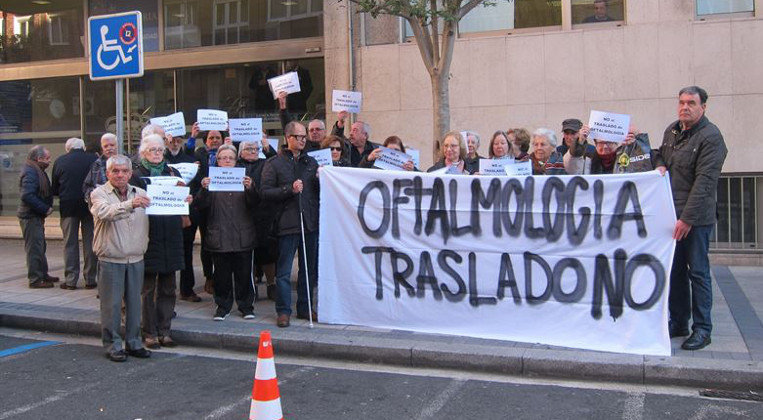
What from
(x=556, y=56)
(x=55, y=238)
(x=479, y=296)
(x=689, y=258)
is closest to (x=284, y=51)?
(x=556, y=56)

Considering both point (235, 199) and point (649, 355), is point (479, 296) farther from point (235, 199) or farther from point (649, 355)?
point (235, 199)

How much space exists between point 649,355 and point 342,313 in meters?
2.81

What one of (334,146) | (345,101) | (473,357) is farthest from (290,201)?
(473,357)

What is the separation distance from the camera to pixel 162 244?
21.7ft

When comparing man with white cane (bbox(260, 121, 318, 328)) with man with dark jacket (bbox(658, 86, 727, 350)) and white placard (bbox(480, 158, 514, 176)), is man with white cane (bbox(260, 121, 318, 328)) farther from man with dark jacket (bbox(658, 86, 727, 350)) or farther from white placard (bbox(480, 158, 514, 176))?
man with dark jacket (bbox(658, 86, 727, 350))

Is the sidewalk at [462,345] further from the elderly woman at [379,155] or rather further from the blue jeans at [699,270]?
the elderly woman at [379,155]

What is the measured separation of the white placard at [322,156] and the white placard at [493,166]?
1.49m

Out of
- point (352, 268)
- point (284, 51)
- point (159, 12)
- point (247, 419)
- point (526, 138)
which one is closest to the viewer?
point (247, 419)

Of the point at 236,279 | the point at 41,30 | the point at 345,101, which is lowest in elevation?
the point at 236,279

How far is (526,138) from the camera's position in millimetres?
8289

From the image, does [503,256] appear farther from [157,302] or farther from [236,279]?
[157,302]

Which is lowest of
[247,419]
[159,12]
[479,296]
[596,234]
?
[247,419]

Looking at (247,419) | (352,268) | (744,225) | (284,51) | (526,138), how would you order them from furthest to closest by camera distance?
(284,51)
(744,225)
(526,138)
(352,268)
(247,419)

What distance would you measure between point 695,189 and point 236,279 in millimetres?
4344
